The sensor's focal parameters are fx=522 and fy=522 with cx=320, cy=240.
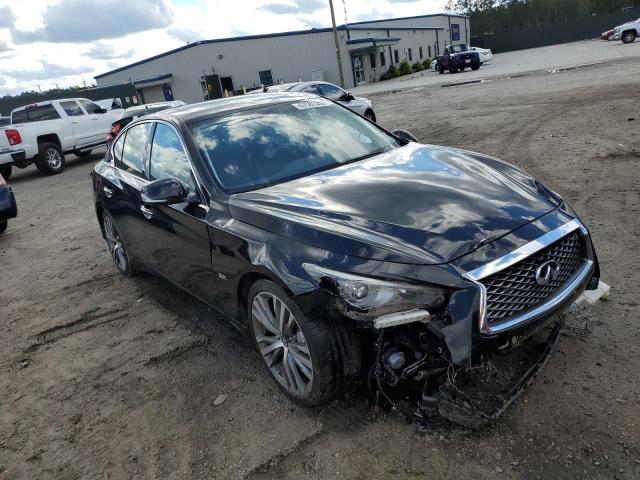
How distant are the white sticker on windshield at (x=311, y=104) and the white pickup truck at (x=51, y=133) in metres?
12.2

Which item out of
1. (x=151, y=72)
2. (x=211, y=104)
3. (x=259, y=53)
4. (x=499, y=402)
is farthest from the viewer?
(x=151, y=72)

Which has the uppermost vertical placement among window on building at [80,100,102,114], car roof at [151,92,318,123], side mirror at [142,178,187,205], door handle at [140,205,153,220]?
car roof at [151,92,318,123]

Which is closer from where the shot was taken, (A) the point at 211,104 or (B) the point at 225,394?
(B) the point at 225,394

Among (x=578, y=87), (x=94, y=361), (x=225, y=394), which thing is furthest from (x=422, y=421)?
(x=578, y=87)

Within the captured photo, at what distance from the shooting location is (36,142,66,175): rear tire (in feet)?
47.4

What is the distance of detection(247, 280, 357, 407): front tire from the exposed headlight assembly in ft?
0.69

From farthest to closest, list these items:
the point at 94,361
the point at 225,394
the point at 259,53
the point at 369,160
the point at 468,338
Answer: the point at 259,53 → the point at 94,361 → the point at 369,160 → the point at 225,394 → the point at 468,338

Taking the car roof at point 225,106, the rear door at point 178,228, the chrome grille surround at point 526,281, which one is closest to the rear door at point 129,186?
the rear door at point 178,228

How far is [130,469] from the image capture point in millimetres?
2766

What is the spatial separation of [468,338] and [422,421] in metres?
0.64

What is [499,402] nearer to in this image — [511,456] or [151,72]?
[511,456]

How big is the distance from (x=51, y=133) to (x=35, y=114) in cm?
81

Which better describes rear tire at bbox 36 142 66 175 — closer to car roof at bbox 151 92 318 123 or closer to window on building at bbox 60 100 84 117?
window on building at bbox 60 100 84 117

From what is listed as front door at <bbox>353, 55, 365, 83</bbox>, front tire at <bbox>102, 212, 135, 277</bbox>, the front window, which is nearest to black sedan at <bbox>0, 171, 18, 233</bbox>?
front tire at <bbox>102, 212, 135, 277</bbox>
